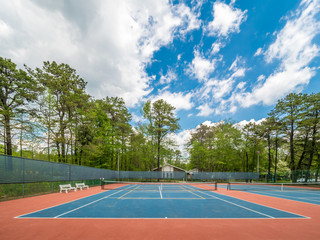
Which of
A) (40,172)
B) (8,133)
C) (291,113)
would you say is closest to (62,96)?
(8,133)

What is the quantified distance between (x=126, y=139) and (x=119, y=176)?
9389 millimetres

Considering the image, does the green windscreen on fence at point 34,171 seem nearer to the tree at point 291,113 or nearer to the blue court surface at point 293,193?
the blue court surface at point 293,193

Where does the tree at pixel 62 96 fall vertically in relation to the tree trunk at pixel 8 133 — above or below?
above

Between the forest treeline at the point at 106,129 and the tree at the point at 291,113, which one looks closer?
the forest treeline at the point at 106,129

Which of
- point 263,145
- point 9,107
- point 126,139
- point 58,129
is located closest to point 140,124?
point 126,139

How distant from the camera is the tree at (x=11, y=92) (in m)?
15.7

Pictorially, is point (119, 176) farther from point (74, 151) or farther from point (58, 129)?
point (58, 129)

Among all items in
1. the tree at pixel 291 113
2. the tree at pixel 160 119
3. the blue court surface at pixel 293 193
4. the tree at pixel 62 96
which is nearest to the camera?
the blue court surface at pixel 293 193

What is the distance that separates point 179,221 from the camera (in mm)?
6066

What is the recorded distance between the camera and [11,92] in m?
16.8

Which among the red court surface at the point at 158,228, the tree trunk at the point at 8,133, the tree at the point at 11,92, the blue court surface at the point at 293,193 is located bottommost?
the blue court surface at the point at 293,193

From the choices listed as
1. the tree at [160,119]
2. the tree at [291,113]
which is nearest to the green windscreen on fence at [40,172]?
the tree at [160,119]

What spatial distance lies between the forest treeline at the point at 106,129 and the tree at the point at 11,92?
0.24 feet

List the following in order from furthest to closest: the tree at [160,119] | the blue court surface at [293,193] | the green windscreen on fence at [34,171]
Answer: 1. the tree at [160,119]
2. the blue court surface at [293,193]
3. the green windscreen on fence at [34,171]
